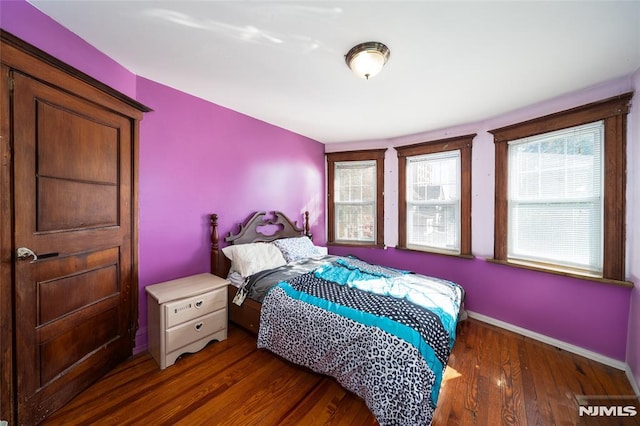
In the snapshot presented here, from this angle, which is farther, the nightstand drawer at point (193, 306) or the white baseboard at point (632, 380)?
the nightstand drawer at point (193, 306)

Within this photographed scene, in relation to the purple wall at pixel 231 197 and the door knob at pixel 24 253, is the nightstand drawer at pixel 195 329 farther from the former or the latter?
the door knob at pixel 24 253

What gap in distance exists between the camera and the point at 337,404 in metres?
1.56

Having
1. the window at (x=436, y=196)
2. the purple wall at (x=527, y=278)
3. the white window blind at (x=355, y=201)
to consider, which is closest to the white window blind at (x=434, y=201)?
the window at (x=436, y=196)

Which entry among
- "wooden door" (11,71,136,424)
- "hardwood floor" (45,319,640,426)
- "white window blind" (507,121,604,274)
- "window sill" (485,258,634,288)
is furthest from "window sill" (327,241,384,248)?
"wooden door" (11,71,136,424)

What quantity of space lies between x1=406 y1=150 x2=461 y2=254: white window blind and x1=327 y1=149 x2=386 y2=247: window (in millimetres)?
449

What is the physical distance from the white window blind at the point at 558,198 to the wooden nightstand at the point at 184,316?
10.6ft

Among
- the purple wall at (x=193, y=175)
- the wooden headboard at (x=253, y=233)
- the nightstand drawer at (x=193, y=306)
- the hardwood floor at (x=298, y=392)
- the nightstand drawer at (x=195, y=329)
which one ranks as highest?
the purple wall at (x=193, y=175)

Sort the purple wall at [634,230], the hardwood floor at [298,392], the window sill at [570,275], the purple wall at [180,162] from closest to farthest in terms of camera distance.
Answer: the hardwood floor at [298,392] < the purple wall at [180,162] < the purple wall at [634,230] < the window sill at [570,275]

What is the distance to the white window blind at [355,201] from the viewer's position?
150 inches

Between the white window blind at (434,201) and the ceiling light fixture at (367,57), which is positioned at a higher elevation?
the ceiling light fixture at (367,57)

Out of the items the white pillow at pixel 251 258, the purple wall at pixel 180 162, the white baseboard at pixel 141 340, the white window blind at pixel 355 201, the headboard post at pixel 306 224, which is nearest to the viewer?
the purple wall at pixel 180 162

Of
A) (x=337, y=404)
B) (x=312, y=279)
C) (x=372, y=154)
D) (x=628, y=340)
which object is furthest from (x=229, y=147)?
(x=628, y=340)

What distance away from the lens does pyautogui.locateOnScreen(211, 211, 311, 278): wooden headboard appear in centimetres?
256

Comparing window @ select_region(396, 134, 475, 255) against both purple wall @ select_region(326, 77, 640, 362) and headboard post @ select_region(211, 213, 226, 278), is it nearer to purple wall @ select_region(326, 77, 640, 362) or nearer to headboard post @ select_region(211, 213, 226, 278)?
purple wall @ select_region(326, 77, 640, 362)
